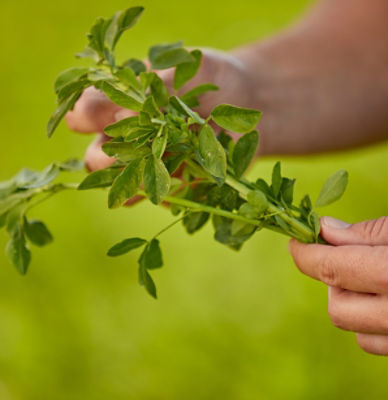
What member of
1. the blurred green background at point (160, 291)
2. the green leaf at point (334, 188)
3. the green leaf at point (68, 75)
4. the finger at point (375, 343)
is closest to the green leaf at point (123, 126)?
the green leaf at point (68, 75)

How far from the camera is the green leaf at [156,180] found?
48 centimetres

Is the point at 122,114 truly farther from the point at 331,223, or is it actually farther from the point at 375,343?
the point at 375,343

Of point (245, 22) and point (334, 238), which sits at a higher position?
point (245, 22)

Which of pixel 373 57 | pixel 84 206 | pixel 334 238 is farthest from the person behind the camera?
pixel 84 206

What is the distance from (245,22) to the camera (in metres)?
1.79

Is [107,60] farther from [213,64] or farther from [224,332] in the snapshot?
[224,332]

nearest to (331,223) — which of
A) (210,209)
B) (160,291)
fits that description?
(210,209)

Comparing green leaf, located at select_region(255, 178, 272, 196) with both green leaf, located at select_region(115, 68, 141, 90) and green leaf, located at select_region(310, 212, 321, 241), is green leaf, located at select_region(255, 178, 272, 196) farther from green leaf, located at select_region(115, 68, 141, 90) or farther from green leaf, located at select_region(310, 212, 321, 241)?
green leaf, located at select_region(115, 68, 141, 90)

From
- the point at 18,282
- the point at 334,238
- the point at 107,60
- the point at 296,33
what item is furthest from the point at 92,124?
the point at 18,282

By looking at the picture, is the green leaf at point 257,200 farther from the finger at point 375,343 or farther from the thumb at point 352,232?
the finger at point 375,343

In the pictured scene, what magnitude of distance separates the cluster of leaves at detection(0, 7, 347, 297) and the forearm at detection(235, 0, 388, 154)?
0.41 meters

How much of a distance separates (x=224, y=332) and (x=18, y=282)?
24.6 inches

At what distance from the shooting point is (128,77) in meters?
0.56

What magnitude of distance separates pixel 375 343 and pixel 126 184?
0.33 m
